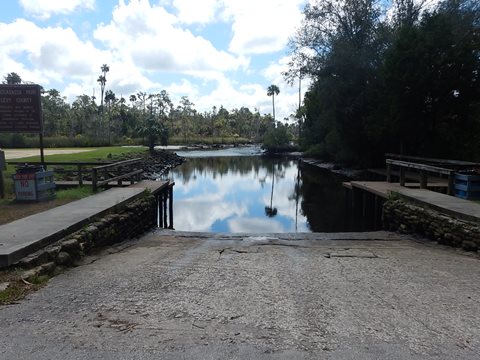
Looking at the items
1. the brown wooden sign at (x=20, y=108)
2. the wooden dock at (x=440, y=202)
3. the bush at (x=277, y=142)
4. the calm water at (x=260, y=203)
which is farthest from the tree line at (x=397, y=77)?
the bush at (x=277, y=142)

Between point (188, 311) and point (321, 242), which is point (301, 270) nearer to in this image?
point (188, 311)

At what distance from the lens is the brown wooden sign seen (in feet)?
36.5

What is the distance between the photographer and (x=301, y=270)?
20.3ft

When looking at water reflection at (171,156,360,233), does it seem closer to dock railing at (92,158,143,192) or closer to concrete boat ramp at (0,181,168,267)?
dock railing at (92,158,143,192)

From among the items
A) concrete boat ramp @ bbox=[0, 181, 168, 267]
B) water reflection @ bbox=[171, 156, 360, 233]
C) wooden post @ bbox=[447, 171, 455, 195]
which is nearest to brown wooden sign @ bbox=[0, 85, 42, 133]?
concrete boat ramp @ bbox=[0, 181, 168, 267]

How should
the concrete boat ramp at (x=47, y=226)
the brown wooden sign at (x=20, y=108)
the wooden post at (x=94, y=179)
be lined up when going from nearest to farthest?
the concrete boat ramp at (x=47, y=226) < the brown wooden sign at (x=20, y=108) < the wooden post at (x=94, y=179)

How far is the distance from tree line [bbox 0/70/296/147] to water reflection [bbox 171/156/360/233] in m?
20.0

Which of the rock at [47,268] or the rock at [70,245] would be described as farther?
the rock at [70,245]

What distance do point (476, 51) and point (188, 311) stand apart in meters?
20.7

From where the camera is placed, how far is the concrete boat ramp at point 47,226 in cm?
556

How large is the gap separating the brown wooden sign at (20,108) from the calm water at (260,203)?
5.97m

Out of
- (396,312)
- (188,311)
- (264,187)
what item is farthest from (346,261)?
(264,187)

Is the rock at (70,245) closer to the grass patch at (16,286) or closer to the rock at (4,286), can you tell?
the grass patch at (16,286)

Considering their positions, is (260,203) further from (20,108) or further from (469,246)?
(469,246)
